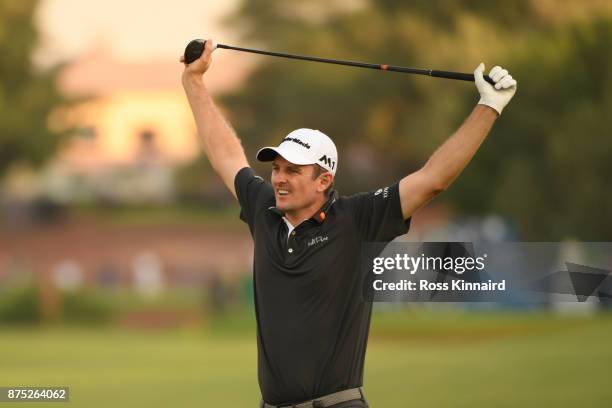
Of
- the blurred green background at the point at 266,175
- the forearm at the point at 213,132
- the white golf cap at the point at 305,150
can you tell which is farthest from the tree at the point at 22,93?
the white golf cap at the point at 305,150

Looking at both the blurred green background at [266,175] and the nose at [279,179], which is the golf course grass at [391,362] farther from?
the nose at [279,179]

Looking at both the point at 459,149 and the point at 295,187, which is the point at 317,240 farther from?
the point at 459,149

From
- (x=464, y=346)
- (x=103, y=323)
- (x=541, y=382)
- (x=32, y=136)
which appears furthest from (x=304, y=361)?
(x=32, y=136)

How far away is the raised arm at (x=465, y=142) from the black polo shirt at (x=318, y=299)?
16cm

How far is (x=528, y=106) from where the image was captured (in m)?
34.6

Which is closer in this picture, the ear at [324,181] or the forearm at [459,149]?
the forearm at [459,149]

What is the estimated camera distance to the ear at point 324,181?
7.44 metres

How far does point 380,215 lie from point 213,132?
4.22 feet

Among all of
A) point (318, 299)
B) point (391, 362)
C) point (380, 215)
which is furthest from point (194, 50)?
point (391, 362)

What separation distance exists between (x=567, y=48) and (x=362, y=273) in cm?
2714

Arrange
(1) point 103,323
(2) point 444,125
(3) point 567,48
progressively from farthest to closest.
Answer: (2) point 444,125, (1) point 103,323, (3) point 567,48

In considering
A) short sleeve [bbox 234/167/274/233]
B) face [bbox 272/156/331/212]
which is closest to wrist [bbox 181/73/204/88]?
short sleeve [bbox 234/167/274/233]

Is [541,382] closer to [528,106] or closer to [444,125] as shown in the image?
[528,106]

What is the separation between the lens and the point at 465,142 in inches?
279
